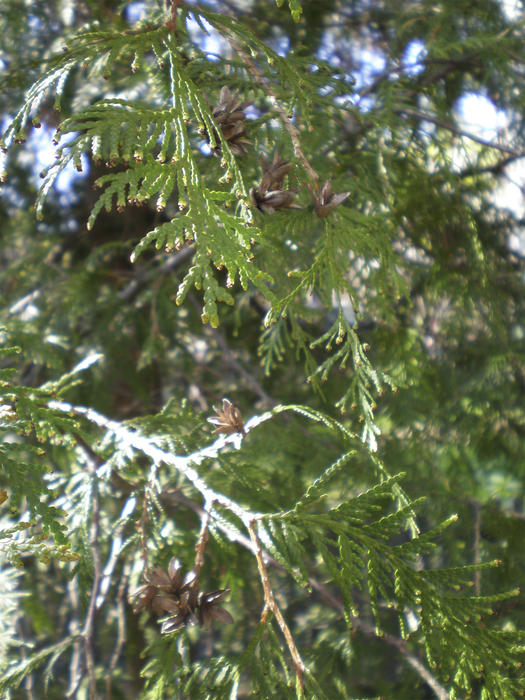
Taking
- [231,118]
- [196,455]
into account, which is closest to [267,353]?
[196,455]

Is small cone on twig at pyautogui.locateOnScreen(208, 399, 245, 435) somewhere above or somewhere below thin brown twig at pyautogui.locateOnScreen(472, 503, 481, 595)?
above

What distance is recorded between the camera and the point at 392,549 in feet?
2.73

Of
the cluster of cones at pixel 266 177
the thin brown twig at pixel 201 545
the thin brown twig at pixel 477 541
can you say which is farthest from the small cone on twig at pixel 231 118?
the thin brown twig at pixel 477 541

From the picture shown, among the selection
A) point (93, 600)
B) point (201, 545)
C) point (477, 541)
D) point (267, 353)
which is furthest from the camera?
point (267, 353)

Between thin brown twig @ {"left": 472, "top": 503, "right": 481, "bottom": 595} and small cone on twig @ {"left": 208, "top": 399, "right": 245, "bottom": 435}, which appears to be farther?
thin brown twig @ {"left": 472, "top": 503, "right": 481, "bottom": 595}

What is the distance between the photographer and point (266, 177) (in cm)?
90

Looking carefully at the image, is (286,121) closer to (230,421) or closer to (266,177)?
(266,177)

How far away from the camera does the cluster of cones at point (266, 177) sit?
90 centimetres

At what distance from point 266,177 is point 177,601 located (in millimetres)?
625

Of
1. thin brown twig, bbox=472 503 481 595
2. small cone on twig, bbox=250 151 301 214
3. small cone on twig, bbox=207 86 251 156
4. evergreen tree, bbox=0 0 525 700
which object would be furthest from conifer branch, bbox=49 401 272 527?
thin brown twig, bbox=472 503 481 595

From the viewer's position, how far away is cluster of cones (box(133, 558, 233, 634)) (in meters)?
0.87

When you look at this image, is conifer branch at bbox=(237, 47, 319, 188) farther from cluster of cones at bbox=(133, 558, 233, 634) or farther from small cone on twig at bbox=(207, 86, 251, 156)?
cluster of cones at bbox=(133, 558, 233, 634)

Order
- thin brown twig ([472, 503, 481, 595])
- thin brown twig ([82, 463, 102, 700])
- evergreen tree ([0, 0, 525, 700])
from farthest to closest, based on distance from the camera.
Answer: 1. thin brown twig ([472, 503, 481, 595])
2. thin brown twig ([82, 463, 102, 700])
3. evergreen tree ([0, 0, 525, 700])

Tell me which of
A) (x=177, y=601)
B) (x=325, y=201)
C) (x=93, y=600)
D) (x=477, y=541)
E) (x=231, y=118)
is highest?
(x=231, y=118)
